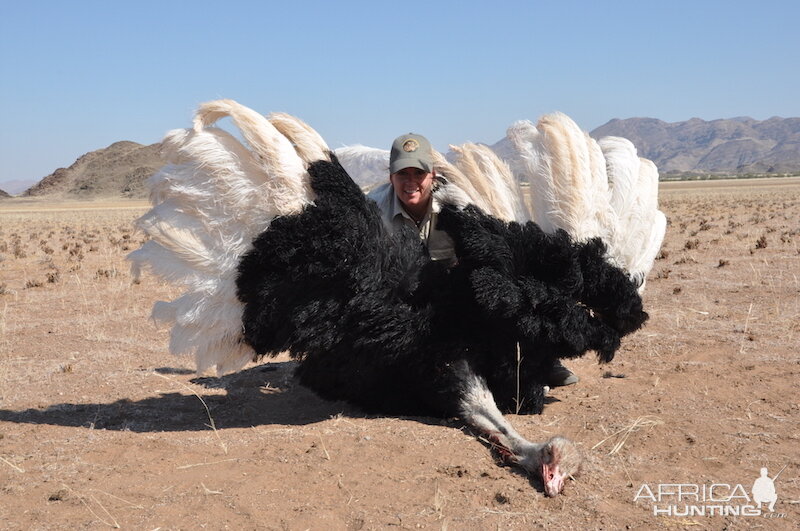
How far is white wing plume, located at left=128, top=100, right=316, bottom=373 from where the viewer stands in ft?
15.3

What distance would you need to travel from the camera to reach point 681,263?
12133mm

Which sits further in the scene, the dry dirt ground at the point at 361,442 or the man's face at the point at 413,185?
the man's face at the point at 413,185

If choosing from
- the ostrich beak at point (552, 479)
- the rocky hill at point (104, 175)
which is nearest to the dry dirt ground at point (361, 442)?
the ostrich beak at point (552, 479)

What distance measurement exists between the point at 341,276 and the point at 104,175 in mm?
130883

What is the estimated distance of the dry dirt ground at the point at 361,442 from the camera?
3.62 meters

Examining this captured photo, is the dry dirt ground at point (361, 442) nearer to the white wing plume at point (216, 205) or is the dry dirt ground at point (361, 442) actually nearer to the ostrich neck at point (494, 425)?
the ostrich neck at point (494, 425)

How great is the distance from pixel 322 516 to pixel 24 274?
11.1 meters

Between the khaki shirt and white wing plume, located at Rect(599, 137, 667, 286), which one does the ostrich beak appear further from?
the khaki shirt

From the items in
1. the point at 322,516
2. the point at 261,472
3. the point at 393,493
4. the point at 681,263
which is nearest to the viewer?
the point at 322,516

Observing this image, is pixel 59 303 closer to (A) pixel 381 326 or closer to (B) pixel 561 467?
(A) pixel 381 326

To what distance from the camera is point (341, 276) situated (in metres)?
4.72

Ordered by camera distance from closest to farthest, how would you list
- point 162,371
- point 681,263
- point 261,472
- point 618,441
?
point 261,472 → point 618,441 → point 162,371 → point 681,263

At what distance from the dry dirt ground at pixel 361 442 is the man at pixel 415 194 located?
1.06m

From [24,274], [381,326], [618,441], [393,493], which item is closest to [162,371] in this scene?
[381,326]
